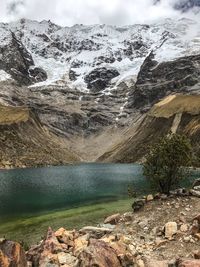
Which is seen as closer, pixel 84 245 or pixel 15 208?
pixel 84 245

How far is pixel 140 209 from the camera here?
32781 mm

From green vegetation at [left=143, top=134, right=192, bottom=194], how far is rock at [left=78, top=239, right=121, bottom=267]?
67.0 feet

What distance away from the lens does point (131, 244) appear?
73.1 ft

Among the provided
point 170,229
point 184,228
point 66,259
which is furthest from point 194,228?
point 66,259

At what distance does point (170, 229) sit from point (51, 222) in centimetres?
2150

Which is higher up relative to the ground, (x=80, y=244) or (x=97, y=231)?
(x=80, y=244)

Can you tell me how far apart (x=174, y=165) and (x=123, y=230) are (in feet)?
47.2

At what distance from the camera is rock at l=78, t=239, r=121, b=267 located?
18.3 meters

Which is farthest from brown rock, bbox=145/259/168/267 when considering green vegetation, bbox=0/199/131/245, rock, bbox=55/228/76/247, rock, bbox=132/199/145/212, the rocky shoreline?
green vegetation, bbox=0/199/131/245

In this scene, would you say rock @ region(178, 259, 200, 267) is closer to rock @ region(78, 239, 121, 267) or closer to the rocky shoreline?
the rocky shoreline

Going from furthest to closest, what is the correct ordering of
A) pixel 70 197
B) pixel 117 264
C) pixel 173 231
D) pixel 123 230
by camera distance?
pixel 70 197 → pixel 123 230 → pixel 173 231 → pixel 117 264

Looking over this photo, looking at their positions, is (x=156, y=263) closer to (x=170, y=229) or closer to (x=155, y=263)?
(x=155, y=263)

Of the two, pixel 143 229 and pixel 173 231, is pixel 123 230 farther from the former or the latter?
pixel 173 231

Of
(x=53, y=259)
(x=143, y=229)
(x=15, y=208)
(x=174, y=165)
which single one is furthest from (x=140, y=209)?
(x=15, y=208)
